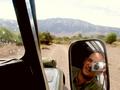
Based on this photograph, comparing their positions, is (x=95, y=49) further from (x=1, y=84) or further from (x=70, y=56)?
(x=1, y=84)

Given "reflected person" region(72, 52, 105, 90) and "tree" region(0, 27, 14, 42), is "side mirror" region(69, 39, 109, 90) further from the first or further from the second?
"tree" region(0, 27, 14, 42)

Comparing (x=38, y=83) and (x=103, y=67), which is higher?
(x=38, y=83)

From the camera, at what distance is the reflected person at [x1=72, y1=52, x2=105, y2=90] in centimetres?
163

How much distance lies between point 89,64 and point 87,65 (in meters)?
0.01

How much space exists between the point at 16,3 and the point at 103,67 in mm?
849

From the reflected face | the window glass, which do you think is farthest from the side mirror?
the window glass

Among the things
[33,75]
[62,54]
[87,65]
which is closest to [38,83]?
[33,75]

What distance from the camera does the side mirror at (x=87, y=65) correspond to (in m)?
1.64

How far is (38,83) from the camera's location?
100cm

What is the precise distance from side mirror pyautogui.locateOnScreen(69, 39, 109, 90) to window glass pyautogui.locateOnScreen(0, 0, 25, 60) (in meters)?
0.48

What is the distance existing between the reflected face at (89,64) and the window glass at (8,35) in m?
0.46

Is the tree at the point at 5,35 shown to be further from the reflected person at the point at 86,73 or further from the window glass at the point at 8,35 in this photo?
the reflected person at the point at 86,73

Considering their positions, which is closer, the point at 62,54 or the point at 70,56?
the point at 70,56

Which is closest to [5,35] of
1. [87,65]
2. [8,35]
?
[8,35]
